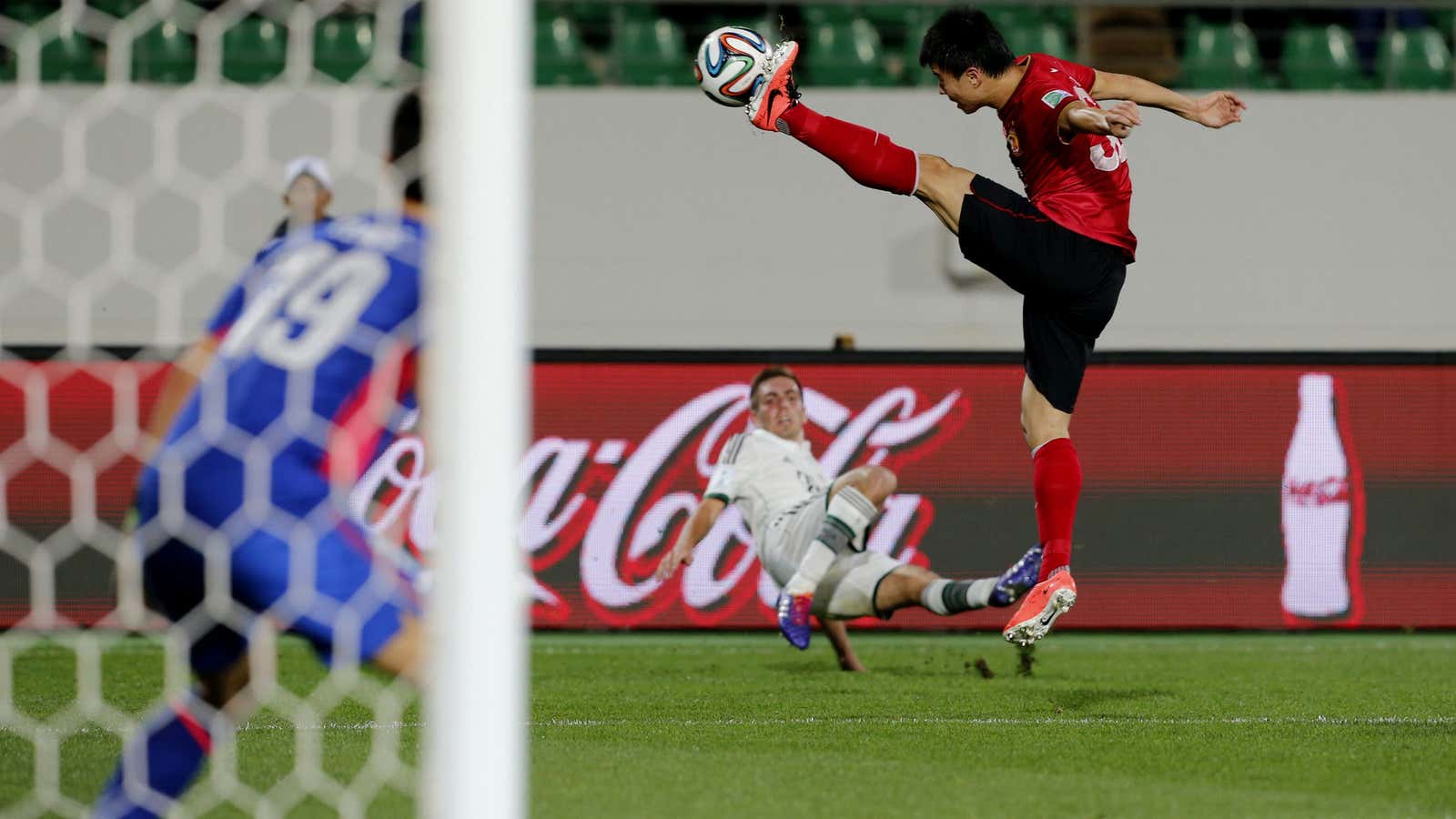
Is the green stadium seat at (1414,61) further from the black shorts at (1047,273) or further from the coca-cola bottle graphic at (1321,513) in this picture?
the black shorts at (1047,273)

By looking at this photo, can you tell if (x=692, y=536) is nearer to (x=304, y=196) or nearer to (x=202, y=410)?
(x=304, y=196)

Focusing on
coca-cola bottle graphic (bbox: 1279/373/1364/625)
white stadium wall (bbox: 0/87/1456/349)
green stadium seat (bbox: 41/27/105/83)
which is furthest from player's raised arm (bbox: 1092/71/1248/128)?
green stadium seat (bbox: 41/27/105/83)

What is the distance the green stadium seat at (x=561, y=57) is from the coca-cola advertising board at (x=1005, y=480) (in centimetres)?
344

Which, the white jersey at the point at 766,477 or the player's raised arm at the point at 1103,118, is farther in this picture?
the white jersey at the point at 766,477

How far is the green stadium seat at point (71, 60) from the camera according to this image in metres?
11.2

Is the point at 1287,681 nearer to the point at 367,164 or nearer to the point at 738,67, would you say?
the point at 738,67

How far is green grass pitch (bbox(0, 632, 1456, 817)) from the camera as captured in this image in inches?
155

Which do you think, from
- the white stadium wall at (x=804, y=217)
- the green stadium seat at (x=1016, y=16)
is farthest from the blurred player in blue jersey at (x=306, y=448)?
the green stadium seat at (x=1016, y=16)

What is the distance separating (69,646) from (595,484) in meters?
2.46

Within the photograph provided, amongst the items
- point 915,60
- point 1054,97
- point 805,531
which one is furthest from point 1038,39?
point 1054,97

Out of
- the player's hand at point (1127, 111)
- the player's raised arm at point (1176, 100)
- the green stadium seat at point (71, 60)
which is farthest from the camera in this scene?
the green stadium seat at point (71, 60)

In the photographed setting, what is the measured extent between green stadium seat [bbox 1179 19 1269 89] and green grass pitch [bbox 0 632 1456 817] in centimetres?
466

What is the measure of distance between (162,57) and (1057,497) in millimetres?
7687

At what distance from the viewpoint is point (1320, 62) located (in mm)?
11852
